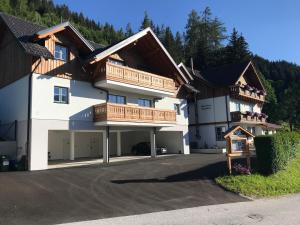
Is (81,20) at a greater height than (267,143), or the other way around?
(81,20)

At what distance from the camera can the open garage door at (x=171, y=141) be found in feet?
106

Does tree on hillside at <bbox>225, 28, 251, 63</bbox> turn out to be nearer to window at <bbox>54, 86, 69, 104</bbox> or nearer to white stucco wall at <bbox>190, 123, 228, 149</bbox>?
white stucco wall at <bbox>190, 123, 228, 149</bbox>

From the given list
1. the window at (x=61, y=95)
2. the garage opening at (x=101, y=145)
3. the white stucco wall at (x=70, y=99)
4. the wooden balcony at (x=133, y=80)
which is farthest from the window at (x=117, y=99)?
the garage opening at (x=101, y=145)

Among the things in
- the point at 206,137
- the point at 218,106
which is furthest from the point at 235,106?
the point at 206,137

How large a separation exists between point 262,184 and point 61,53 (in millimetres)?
15675

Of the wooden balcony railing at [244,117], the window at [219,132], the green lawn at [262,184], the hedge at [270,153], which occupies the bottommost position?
the green lawn at [262,184]

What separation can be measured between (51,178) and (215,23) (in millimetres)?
64722

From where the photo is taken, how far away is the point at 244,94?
39531mm

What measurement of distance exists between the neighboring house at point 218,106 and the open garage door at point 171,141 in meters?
5.09

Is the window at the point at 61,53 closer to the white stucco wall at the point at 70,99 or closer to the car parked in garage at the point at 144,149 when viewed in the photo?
the white stucco wall at the point at 70,99

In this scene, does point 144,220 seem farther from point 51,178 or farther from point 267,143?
point 267,143

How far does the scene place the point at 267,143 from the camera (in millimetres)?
17656

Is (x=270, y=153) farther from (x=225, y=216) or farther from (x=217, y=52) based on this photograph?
(x=217, y=52)

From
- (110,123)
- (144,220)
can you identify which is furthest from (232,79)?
(144,220)
